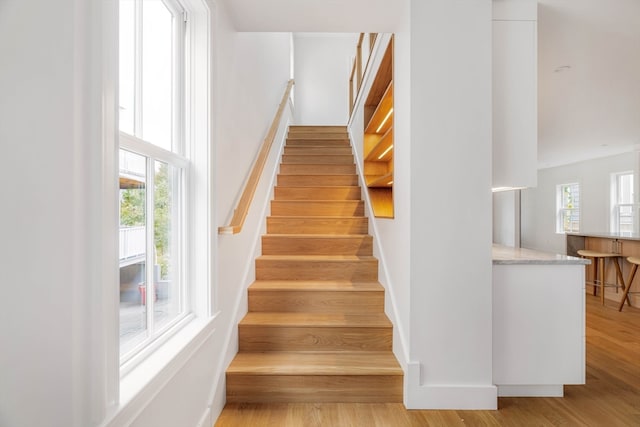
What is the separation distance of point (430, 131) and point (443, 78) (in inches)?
12.1

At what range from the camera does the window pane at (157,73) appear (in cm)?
129

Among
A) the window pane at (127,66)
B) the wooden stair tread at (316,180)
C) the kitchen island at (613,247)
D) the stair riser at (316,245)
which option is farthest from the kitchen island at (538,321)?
the kitchen island at (613,247)

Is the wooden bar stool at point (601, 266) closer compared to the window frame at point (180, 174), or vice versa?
the window frame at point (180, 174)

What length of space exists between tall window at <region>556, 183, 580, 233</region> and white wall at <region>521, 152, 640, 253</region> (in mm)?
108

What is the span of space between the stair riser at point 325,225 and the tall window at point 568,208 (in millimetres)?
6809

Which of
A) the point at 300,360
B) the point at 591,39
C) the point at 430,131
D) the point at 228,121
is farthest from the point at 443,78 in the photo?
the point at 300,360

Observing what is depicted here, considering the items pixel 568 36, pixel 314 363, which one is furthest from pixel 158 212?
pixel 568 36

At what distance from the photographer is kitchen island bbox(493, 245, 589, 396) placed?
1944 mm

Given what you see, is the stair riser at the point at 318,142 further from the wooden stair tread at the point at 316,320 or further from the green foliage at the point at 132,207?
the green foliage at the point at 132,207

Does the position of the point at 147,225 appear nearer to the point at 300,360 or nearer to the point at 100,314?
the point at 100,314

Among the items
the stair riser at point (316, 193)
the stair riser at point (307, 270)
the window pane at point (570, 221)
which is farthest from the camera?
the window pane at point (570, 221)

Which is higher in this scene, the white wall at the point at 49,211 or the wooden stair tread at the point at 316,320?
the white wall at the point at 49,211

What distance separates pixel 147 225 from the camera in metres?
1.30

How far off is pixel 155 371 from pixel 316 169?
3256 millimetres
